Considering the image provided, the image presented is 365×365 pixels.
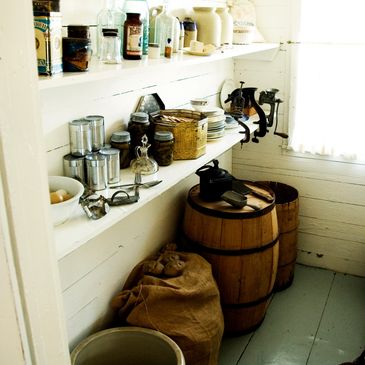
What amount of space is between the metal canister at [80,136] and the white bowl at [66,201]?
138 mm

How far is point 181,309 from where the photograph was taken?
173cm

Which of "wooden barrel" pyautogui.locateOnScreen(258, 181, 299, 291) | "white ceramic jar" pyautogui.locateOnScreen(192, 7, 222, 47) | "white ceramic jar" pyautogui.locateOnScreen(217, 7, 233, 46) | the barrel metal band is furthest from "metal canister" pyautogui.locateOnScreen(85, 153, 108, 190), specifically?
"wooden barrel" pyautogui.locateOnScreen(258, 181, 299, 291)

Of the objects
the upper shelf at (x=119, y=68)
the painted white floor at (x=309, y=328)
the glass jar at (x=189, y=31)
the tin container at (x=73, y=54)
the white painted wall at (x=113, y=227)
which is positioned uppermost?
the glass jar at (x=189, y=31)

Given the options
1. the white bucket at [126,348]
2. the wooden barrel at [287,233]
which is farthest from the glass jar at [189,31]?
the white bucket at [126,348]

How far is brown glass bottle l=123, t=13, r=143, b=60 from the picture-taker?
1.44 metres

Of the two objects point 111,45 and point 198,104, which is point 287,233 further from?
point 111,45

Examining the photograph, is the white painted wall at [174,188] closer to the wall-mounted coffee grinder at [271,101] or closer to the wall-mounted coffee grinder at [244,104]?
the wall-mounted coffee grinder at [244,104]

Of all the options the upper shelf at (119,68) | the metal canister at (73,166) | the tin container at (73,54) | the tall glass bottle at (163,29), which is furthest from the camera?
the tall glass bottle at (163,29)

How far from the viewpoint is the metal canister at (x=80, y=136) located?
4.80ft

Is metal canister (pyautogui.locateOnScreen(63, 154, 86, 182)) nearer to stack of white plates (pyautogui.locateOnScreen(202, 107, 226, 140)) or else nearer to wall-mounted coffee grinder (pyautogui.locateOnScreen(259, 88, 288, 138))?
stack of white plates (pyautogui.locateOnScreen(202, 107, 226, 140))

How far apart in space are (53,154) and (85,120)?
0.17m

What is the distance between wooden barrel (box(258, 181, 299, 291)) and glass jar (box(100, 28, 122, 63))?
1.39m

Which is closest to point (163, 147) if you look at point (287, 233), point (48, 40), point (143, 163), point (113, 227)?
point (143, 163)

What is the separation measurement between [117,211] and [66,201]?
0.19 metres
